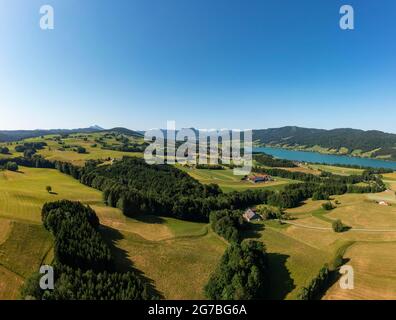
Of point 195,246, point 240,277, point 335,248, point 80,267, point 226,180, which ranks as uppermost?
point 226,180

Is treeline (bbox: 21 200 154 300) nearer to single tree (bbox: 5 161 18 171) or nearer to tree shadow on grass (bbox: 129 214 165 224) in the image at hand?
tree shadow on grass (bbox: 129 214 165 224)

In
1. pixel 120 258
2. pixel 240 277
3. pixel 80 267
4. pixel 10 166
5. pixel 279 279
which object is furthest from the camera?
pixel 10 166

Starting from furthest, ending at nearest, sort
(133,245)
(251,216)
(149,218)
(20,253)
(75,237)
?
(251,216) < (149,218) < (133,245) < (75,237) < (20,253)

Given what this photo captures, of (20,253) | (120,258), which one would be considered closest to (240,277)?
(120,258)

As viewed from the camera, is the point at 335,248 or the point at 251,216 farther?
the point at 251,216

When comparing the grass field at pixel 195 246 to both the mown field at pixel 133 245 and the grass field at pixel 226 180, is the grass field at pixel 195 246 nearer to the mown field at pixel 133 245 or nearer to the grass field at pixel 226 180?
the mown field at pixel 133 245

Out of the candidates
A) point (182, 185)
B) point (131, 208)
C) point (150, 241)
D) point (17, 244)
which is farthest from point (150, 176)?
point (17, 244)

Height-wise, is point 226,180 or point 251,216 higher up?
point 226,180

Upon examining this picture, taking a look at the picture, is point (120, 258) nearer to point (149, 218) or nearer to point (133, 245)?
point (133, 245)
